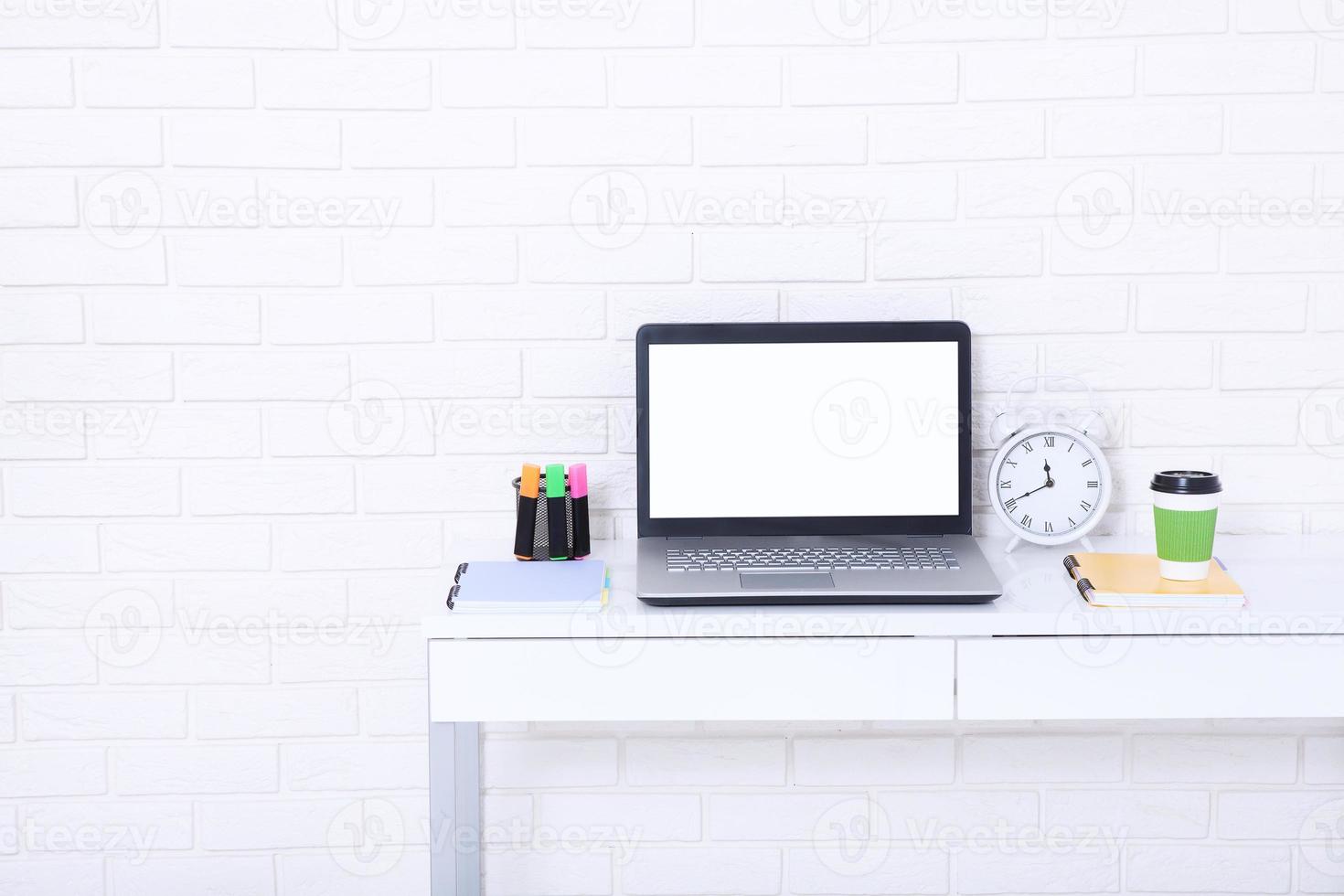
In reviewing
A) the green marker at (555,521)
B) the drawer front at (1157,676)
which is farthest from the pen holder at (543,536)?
the drawer front at (1157,676)

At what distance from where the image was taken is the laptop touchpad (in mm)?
1366

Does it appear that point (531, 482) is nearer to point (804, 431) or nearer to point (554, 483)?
point (554, 483)

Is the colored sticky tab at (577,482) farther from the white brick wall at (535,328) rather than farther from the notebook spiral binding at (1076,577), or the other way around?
the notebook spiral binding at (1076,577)

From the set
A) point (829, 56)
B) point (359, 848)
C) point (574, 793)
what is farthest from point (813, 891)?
point (829, 56)

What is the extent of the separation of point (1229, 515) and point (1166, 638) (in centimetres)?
48

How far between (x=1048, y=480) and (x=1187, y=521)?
241 mm

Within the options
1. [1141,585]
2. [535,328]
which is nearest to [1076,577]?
[1141,585]

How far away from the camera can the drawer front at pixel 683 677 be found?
1.33m

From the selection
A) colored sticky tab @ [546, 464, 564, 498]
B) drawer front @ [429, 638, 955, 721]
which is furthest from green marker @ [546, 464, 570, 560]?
drawer front @ [429, 638, 955, 721]

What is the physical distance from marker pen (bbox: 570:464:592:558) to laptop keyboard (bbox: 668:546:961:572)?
0.38ft

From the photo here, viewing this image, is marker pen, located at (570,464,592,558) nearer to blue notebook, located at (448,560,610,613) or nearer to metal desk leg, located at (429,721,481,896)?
blue notebook, located at (448,560,610,613)

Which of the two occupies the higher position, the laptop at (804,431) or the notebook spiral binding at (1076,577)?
the laptop at (804,431)

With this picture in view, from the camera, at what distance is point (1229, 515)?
171cm

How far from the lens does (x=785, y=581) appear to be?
1.39 m
